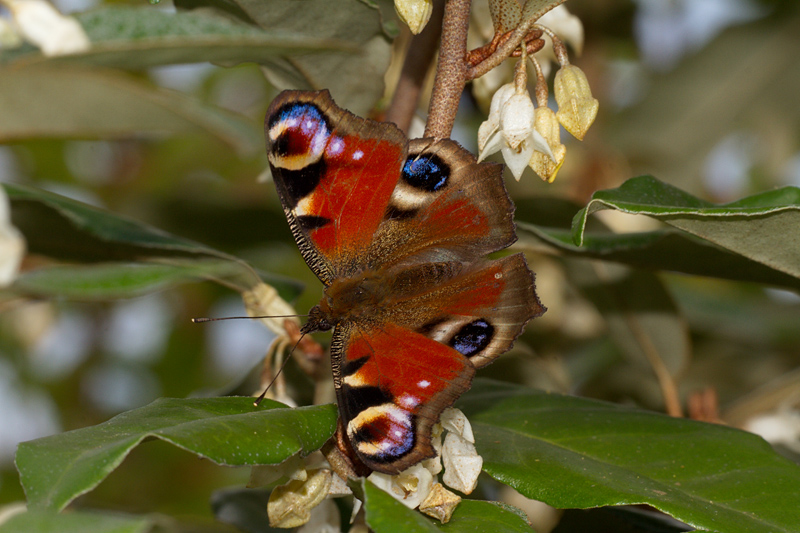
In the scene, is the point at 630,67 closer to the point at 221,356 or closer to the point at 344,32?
the point at 221,356

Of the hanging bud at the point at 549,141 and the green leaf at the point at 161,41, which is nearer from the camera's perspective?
the green leaf at the point at 161,41

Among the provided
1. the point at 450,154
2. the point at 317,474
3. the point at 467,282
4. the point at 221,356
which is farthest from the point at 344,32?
the point at 221,356

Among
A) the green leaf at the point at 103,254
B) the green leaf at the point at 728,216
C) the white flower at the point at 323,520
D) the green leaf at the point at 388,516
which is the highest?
the green leaf at the point at 728,216

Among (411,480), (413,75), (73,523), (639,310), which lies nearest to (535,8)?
(413,75)

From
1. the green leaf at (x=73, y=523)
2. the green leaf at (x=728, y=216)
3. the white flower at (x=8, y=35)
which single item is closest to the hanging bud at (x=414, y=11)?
the green leaf at (x=728, y=216)

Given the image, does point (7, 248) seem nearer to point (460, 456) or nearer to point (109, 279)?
point (109, 279)

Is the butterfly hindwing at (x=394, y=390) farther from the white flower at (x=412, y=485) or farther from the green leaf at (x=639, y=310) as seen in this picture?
Result: the green leaf at (x=639, y=310)

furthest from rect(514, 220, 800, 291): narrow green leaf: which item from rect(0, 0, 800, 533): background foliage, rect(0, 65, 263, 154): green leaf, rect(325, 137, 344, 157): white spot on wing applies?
rect(0, 65, 263, 154): green leaf
